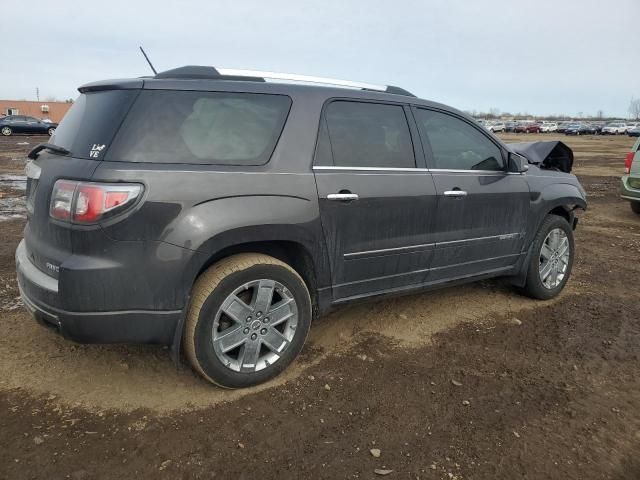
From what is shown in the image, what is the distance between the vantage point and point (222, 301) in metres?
2.78

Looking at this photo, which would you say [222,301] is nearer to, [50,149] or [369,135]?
[50,149]

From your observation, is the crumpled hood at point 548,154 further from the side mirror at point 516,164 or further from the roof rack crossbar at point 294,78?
the roof rack crossbar at point 294,78

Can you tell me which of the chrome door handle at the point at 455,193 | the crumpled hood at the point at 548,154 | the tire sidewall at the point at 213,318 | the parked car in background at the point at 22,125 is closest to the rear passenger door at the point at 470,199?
the chrome door handle at the point at 455,193

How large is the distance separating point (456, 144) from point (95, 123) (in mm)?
2648

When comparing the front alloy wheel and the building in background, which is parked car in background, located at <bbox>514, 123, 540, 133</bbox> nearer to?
the building in background

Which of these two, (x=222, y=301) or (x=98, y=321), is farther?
(x=222, y=301)

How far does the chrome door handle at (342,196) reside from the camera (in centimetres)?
311

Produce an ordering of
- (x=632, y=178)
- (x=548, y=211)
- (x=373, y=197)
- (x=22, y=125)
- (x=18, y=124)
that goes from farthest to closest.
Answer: (x=22, y=125) → (x=18, y=124) → (x=632, y=178) → (x=548, y=211) → (x=373, y=197)

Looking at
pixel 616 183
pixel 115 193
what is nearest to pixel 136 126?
pixel 115 193

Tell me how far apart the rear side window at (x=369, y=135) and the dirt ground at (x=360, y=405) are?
1.34m

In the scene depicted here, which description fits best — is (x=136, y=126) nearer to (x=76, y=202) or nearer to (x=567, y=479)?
(x=76, y=202)

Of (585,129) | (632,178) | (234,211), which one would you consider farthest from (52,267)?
(585,129)

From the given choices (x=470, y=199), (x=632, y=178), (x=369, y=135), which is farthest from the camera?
(x=632, y=178)

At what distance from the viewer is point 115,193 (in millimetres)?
2471
